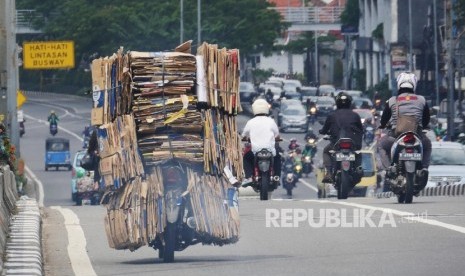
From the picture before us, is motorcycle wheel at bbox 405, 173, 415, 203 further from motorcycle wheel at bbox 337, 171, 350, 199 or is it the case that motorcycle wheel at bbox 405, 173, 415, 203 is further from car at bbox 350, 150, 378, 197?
car at bbox 350, 150, 378, 197

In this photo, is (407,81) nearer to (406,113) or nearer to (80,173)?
(406,113)

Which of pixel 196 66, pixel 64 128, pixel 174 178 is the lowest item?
pixel 64 128

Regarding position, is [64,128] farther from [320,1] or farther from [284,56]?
[320,1]

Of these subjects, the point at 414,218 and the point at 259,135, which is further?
the point at 259,135

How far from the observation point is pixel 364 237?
52.3 ft

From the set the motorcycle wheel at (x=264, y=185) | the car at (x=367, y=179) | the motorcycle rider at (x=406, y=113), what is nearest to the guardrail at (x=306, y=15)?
the car at (x=367, y=179)

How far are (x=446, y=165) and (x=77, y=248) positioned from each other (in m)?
18.4

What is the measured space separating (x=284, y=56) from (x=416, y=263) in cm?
14377

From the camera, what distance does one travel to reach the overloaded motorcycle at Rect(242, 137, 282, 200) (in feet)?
80.9

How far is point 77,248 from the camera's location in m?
16.2

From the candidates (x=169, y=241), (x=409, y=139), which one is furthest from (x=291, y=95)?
(x=169, y=241)

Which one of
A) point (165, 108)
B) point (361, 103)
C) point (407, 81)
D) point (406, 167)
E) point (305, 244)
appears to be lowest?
point (361, 103)

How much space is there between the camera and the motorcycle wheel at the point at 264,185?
24734 mm

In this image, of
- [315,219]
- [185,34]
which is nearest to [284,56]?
[185,34]
